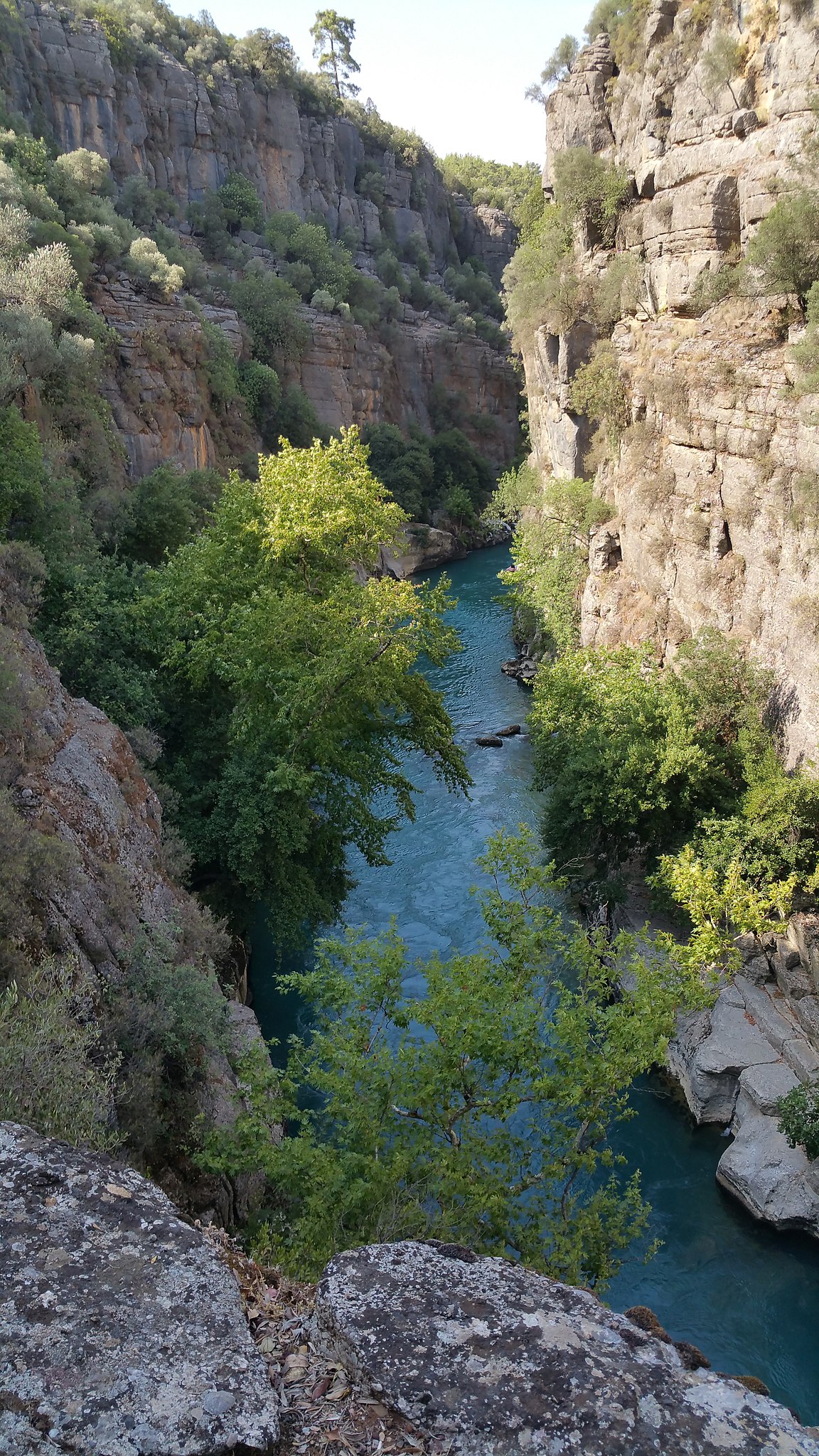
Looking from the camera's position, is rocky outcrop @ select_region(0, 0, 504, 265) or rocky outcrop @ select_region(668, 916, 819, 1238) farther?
rocky outcrop @ select_region(0, 0, 504, 265)

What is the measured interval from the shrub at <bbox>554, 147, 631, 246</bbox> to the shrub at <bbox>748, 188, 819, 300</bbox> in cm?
963

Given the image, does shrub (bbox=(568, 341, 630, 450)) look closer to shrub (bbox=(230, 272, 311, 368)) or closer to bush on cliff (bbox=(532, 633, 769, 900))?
bush on cliff (bbox=(532, 633, 769, 900))

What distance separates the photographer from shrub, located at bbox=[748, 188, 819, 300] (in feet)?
60.0

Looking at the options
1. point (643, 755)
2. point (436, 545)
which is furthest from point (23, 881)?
point (436, 545)

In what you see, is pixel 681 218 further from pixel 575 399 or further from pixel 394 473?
pixel 394 473

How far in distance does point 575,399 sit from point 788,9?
1060 centimetres

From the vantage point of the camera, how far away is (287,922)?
611 inches

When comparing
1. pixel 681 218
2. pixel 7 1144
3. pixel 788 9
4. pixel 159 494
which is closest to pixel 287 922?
pixel 7 1144

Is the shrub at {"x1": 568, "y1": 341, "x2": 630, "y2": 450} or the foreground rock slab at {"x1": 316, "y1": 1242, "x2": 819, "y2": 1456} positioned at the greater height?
the shrub at {"x1": 568, "y1": 341, "x2": 630, "y2": 450}

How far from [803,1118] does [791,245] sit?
1638cm

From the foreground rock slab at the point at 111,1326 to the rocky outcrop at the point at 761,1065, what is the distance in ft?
34.9

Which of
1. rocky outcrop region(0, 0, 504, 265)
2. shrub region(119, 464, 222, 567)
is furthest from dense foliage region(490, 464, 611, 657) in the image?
rocky outcrop region(0, 0, 504, 265)

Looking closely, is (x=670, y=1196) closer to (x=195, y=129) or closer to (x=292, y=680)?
(x=292, y=680)

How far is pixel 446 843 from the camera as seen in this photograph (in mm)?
22516
